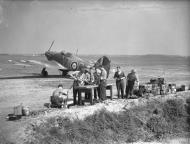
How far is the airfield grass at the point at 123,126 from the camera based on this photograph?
375 inches

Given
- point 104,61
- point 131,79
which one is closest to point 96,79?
point 131,79

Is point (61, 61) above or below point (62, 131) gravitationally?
above

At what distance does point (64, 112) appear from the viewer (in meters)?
10.2

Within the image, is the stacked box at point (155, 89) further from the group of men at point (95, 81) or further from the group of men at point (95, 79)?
the group of men at point (95, 79)

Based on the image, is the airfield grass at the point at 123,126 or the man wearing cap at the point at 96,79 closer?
the airfield grass at the point at 123,126

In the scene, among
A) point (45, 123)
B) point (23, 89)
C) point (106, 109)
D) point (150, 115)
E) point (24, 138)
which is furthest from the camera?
point (23, 89)

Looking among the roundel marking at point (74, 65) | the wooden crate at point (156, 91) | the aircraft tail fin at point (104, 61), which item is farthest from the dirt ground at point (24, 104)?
the roundel marking at point (74, 65)

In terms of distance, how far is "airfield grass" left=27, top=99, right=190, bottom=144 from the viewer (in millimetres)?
9523

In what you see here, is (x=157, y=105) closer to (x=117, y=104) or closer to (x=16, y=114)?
(x=117, y=104)

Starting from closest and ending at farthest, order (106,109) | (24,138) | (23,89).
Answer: (24,138) < (106,109) < (23,89)

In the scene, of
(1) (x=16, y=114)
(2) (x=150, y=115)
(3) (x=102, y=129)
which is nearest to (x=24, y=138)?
(1) (x=16, y=114)

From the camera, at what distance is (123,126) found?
1094 cm

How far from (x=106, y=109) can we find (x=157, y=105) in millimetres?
2433

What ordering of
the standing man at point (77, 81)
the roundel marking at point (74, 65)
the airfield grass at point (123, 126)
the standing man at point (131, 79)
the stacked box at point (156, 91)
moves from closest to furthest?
the airfield grass at point (123, 126), the standing man at point (77, 81), the standing man at point (131, 79), the stacked box at point (156, 91), the roundel marking at point (74, 65)
